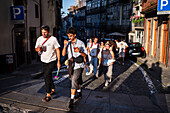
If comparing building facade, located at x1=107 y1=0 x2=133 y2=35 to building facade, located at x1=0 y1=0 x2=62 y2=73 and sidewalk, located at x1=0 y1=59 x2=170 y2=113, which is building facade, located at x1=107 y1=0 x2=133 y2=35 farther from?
sidewalk, located at x1=0 y1=59 x2=170 y2=113

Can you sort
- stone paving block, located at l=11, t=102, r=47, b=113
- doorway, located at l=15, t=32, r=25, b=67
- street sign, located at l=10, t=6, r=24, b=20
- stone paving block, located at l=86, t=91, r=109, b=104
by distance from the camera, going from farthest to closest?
1. doorway, located at l=15, t=32, r=25, b=67
2. street sign, located at l=10, t=6, r=24, b=20
3. stone paving block, located at l=86, t=91, r=109, b=104
4. stone paving block, located at l=11, t=102, r=47, b=113

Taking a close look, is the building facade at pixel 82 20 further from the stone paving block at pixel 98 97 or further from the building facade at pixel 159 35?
the stone paving block at pixel 98 97

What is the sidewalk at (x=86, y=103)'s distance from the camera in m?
4.58

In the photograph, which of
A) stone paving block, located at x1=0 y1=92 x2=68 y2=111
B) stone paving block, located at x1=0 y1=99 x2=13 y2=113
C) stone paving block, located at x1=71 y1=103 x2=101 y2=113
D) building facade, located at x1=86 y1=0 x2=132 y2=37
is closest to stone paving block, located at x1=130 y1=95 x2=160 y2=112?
stone paving block, located at x1=71 y1=103 x2=101 y2=113

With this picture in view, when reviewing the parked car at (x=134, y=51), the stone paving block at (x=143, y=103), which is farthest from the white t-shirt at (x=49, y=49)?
the parked car at (x=134, y=51)

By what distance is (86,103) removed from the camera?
16.5ft

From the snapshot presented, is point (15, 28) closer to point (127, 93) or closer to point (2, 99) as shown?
point (2, 99)

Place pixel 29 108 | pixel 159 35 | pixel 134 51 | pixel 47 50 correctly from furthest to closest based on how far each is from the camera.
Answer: pixel 134 51
pixel 159 35
pixel 47 50
pixel 29 108

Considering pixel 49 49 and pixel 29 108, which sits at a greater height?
pixel 49 49

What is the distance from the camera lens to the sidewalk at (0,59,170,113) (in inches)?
180

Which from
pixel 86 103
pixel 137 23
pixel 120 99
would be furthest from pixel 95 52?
pixel 137 23

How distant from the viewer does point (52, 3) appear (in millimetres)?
23250

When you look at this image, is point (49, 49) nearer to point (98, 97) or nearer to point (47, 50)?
point (47, 50)

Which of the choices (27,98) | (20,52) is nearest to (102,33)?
(20,52)
